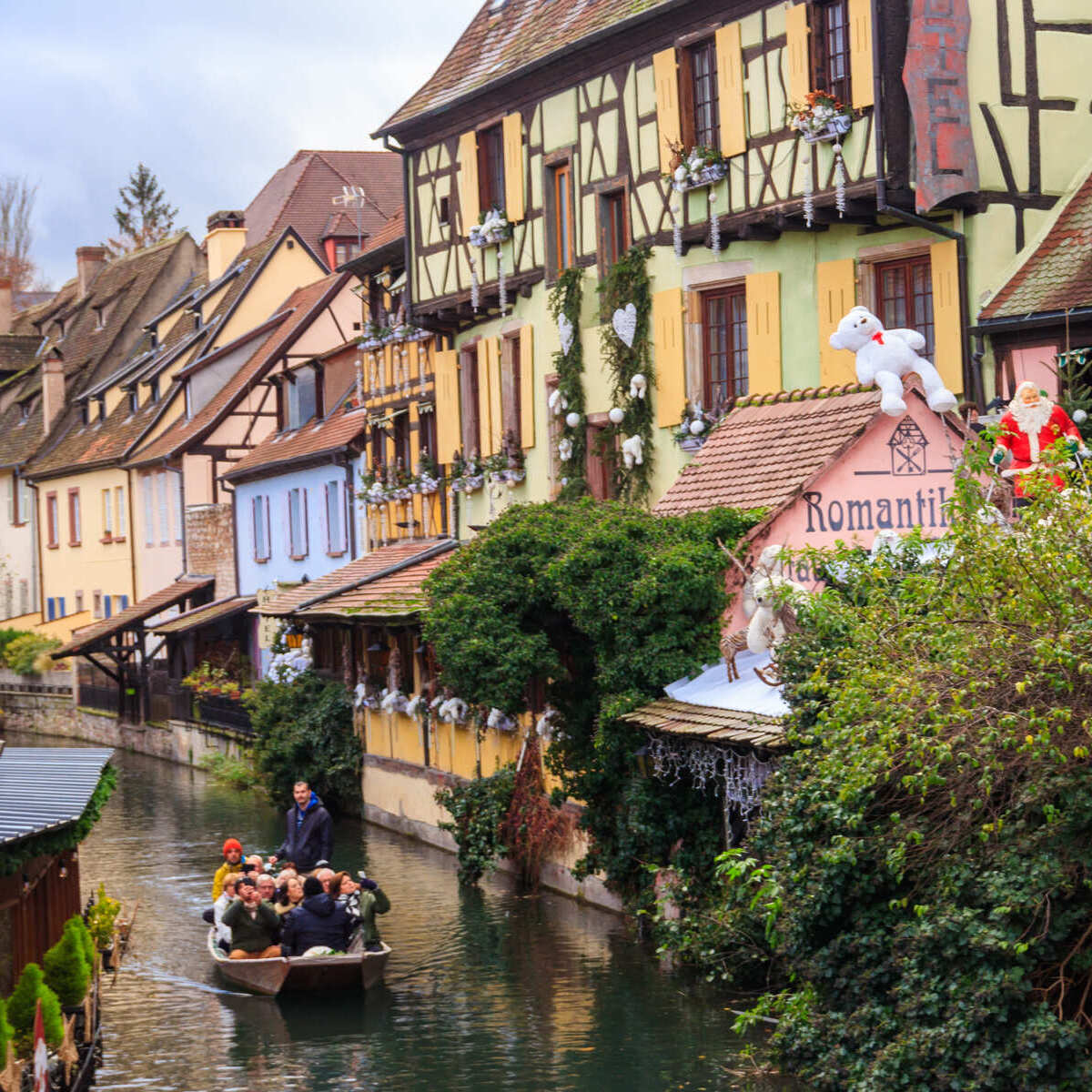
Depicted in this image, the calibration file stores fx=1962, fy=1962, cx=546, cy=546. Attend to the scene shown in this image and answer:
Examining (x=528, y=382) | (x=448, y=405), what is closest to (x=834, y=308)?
(x=528, y=382)

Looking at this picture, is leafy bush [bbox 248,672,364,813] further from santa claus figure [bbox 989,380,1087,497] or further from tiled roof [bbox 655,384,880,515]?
santa claus figure [bbox 989,380,1087,497]

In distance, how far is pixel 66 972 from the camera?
13.4m

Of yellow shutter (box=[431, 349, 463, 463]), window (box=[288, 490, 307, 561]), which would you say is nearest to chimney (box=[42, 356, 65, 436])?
window (box=[288, 490, 307, 561])

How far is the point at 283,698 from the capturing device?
2973 cm

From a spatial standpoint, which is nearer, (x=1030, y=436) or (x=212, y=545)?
(x=1030, y=436)

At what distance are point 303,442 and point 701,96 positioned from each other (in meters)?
17.0

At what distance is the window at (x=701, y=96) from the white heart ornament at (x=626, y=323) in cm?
215

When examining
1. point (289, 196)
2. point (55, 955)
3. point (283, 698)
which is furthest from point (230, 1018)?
point (289, 196)

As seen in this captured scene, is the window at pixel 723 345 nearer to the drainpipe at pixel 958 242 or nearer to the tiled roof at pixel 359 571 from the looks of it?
the drainpipe at pixel 958 242

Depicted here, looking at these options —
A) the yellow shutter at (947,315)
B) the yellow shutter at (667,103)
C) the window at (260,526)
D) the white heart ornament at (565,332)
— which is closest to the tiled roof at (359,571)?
the white heart ornament at (565,332)

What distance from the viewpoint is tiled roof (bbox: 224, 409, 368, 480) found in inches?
1374

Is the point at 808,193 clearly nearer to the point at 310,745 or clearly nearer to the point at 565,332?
the point at 565,332

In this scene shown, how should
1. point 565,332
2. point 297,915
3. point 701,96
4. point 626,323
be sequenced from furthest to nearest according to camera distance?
point 565,332, point 626,323, point 701,96, point 297,915

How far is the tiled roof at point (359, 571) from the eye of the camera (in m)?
29.6
